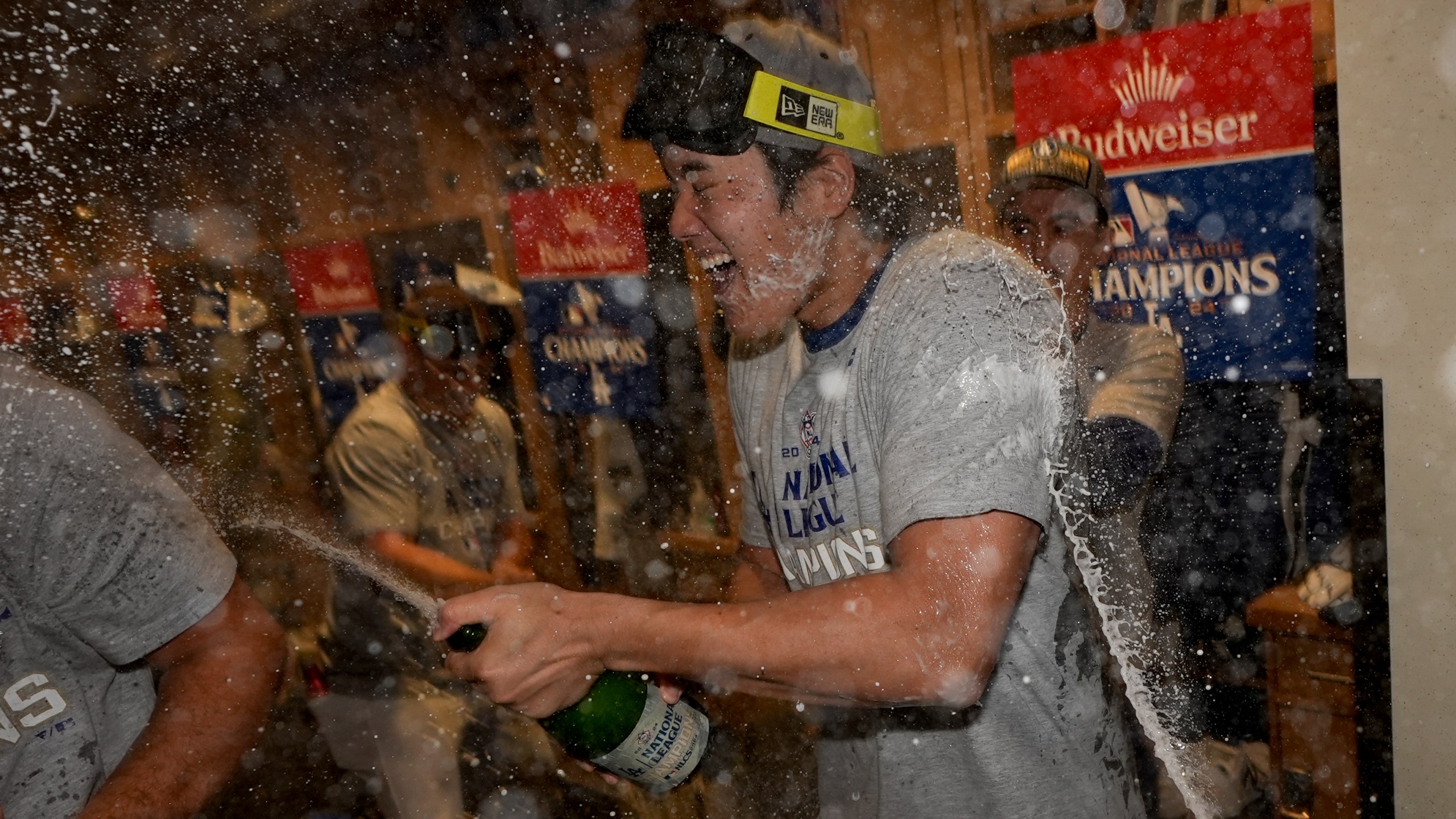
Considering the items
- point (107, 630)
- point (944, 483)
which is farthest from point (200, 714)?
point (944, 483)

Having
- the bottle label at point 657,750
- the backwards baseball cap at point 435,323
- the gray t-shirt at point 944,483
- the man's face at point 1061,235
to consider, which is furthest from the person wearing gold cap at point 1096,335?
the backwards baseball cap at point 435,323

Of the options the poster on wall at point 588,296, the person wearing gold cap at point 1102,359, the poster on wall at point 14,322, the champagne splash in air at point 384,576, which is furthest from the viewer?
the poster on wall at point 588,296

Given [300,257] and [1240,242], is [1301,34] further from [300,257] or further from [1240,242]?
[300,257]

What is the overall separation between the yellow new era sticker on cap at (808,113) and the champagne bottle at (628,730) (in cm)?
53

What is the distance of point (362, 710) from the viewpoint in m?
1.72

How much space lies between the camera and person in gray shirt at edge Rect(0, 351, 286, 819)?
635 mm

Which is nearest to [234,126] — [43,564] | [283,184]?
[283,184]

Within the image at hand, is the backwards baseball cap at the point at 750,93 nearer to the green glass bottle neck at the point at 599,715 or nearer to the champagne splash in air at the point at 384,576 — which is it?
the green glass bottle neck at the point at 599,715

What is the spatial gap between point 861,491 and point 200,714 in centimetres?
66

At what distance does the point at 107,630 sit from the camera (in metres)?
0.67

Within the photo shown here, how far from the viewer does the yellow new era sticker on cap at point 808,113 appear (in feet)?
2.28

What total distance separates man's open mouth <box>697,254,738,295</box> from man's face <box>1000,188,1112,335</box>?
20.8 inches

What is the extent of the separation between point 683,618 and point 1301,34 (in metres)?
1.16

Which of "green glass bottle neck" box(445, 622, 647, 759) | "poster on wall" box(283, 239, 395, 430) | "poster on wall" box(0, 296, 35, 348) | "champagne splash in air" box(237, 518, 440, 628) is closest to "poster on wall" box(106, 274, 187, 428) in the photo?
"poster on wall" box(0, 296, 35, 348)
